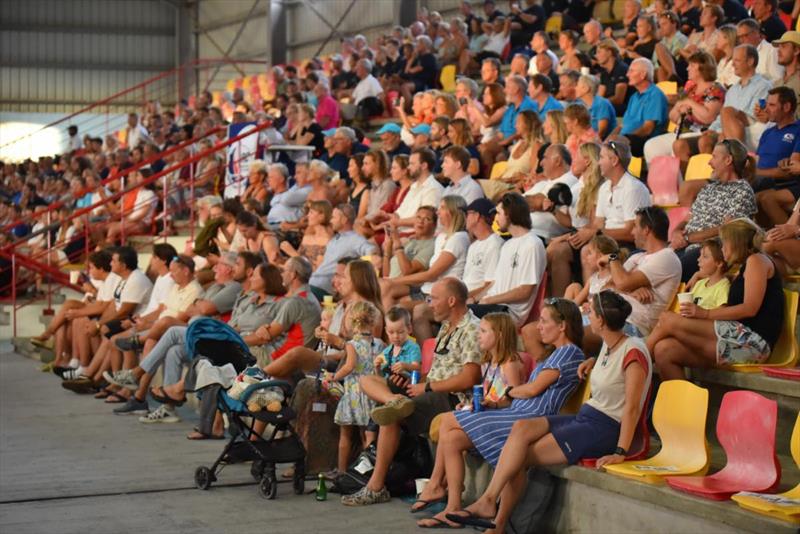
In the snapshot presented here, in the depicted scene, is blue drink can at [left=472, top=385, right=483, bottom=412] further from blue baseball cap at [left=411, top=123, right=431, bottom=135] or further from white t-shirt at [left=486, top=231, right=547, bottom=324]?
blue baseball cap at [left=411, top=123, right=431, bottom=135]

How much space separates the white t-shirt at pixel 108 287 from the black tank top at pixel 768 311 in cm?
729

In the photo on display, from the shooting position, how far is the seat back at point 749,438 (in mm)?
5070

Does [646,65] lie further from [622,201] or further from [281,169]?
[281,169]

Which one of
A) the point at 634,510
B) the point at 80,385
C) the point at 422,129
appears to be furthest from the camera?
the point at 422,129

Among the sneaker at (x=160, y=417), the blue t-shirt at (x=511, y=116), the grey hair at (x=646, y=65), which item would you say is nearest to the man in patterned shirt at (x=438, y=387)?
the sneaker at (x=160, y=417)

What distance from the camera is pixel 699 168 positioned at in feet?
27.7

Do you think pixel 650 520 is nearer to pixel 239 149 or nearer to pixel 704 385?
pixel 704 385

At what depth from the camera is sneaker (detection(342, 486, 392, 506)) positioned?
6.64 metres

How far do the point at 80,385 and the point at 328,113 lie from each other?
5769 millimetres

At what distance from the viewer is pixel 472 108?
11.9 m

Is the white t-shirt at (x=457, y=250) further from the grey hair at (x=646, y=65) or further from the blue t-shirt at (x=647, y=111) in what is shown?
the grey hair at (x=646, y=65)

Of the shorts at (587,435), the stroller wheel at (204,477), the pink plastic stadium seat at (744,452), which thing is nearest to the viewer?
the pink plastic stadium seat at (744,452)

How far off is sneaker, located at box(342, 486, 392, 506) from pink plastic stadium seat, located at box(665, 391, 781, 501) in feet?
6.33

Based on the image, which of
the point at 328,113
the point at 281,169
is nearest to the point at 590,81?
the point at 281,169
